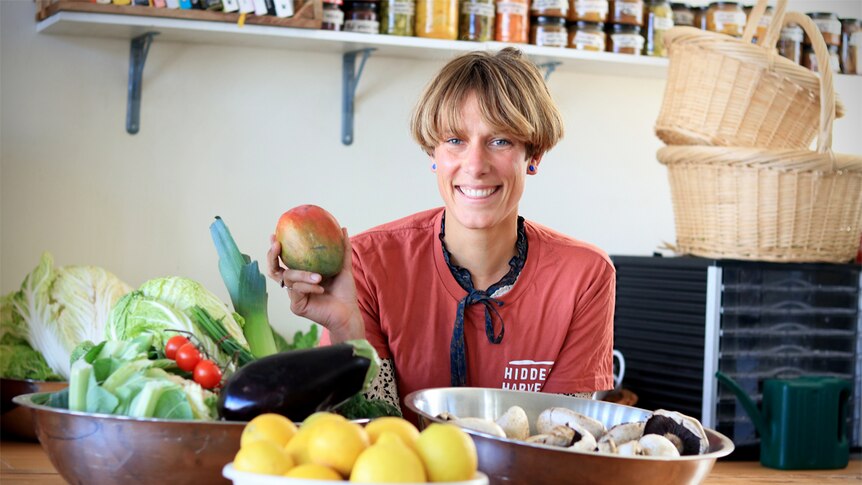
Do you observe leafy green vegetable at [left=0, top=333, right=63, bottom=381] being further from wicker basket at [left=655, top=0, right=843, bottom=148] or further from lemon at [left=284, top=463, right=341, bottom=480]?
wicker basket at [left=655, top=0, right=843, bottom=148]

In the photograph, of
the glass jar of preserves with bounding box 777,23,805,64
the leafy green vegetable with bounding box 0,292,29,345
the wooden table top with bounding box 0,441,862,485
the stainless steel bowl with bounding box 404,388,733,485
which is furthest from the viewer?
the glass jar of preserves with bounding box 777,23,805,64

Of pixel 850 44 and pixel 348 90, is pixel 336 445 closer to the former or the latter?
pixel 348 90

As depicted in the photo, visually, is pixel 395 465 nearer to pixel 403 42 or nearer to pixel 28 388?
pixel 28 388

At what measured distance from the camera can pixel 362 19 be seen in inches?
87.4

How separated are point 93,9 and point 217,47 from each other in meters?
0.39

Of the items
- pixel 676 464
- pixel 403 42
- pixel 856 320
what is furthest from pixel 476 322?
pixel 856 320

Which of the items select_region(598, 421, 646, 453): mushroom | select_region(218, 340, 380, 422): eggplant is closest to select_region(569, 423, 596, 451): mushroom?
select_region(598, 421, 646, 453): mushroom

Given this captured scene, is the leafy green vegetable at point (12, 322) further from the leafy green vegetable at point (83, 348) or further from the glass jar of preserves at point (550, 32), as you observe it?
the glass jar of preserves at point (550, 32)

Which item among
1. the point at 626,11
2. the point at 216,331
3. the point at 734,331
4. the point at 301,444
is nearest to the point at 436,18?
the point at 626,11

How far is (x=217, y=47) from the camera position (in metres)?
2.34

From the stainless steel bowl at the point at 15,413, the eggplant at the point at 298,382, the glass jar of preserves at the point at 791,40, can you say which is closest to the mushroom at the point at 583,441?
the eggplant at the point at 298,382

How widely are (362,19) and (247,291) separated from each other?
1.18 m

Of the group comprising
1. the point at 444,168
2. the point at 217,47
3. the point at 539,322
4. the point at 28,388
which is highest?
the point at 217,47

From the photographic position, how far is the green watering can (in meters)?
2.02
